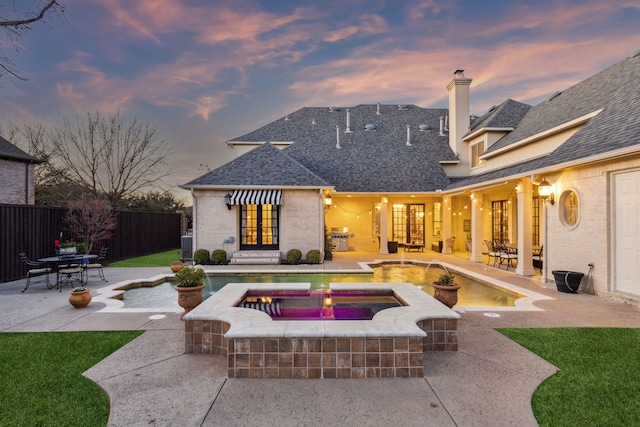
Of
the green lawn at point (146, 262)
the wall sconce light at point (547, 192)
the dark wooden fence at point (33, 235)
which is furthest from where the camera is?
the green lawn at point (146, 262)

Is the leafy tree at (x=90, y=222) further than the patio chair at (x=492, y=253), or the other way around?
the leafy tree at (x=90, y=222)

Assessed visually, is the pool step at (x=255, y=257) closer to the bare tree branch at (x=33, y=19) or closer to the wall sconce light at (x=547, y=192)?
the bare tree branch at (x=33, y=19)

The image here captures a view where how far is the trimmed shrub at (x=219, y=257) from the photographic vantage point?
1552 centimetres

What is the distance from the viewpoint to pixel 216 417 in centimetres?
357

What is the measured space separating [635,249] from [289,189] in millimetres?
12903

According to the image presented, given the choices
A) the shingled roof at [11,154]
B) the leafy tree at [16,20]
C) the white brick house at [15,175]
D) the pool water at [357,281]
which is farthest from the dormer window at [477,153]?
the white brick house at [15,175]

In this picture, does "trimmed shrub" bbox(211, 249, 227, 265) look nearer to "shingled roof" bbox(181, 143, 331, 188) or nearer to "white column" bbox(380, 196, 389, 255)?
"shingled roof" bbox(181, 143, 331, 188)

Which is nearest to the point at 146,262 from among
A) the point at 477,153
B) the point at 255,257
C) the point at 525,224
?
the point at 255,257


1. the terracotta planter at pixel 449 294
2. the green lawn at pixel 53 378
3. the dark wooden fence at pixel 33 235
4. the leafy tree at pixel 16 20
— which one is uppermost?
the leafy tree at pixel 16 20

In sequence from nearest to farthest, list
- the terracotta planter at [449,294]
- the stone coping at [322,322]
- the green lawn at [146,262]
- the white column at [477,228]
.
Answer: the stone coping at [322,322], the terracotta planter at [449,294], the green lawn at [146,262], the white column at [477,228]

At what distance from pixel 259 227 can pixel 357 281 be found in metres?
6.84

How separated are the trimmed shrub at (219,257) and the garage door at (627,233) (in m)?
14.7

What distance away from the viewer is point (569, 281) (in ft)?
31.8

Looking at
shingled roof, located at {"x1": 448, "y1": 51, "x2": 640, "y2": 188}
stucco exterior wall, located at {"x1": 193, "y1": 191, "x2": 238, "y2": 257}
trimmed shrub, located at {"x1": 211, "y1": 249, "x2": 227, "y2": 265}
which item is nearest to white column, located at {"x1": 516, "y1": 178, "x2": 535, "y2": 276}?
shingled roof, located at {"x1": 448, "y1": 51, "x2": 640, "y2": 188}
